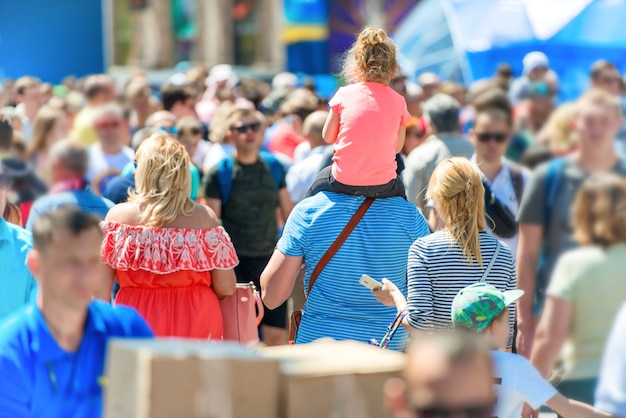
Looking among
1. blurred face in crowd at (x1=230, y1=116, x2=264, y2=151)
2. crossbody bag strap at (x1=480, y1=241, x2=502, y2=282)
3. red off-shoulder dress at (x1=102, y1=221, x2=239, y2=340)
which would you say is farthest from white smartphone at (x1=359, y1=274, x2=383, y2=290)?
blurred face in crowd at (x1=230, y1=116, x2=264, y2=151)

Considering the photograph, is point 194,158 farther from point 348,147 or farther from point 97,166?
point 348,147

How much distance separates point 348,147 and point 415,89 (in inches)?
263

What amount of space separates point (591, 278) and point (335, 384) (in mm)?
Result: 1350

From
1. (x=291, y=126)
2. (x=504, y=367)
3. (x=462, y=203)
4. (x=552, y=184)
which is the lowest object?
(x=504, y=367)

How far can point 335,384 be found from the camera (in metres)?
2.69

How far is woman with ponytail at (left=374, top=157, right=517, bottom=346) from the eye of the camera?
4.38 metres

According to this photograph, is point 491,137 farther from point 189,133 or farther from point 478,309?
point 478,309

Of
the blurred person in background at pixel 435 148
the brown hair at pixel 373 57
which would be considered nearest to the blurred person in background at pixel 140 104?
the blurred person in background at pixel 435 148

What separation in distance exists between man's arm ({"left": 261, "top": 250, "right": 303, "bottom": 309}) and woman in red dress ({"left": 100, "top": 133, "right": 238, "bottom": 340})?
0.61 ft

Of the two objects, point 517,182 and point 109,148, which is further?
point 109,148

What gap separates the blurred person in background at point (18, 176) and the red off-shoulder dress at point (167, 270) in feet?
8.57

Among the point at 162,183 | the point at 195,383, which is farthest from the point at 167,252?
the point at 195,383

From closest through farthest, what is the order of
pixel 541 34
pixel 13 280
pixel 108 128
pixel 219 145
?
pixel 13 280, pixel 108 128, pixel 219 145, pixel 541 34

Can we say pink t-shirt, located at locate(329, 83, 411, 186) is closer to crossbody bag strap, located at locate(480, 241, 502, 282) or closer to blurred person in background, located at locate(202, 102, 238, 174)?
crossbody bag strap, located at locate(480, 241, 502, 282)
